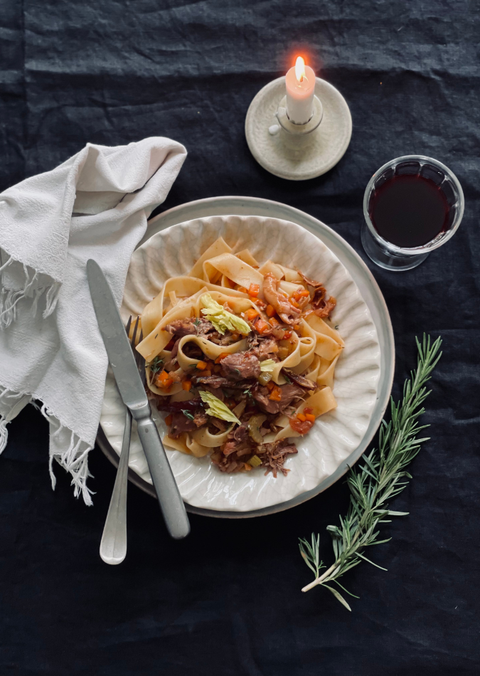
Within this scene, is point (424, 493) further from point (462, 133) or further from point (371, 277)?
point (462, 133)

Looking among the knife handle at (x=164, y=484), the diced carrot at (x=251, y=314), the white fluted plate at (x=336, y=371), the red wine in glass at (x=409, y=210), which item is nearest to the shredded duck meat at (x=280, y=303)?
the diced carrot at (x=251, y=314)

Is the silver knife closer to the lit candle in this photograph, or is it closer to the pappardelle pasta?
the pappardelle pasta

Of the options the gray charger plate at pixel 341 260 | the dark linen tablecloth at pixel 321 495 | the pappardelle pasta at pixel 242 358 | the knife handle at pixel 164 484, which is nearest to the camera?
the knife handle at pixel 164 484

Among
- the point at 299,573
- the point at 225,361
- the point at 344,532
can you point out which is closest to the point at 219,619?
the point at 299,573

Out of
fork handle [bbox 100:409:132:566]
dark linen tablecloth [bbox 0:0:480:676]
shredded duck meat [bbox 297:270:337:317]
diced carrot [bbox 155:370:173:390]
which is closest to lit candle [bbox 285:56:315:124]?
dark linen tablecloth [bbox 0:0:480:676]

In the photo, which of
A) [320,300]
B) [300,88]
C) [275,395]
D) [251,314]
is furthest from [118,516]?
[300,88]

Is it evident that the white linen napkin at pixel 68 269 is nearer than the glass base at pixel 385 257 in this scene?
Yes

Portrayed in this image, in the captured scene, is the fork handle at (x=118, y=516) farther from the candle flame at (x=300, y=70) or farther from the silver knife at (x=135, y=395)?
the candle flame at (x=300, y=70)
